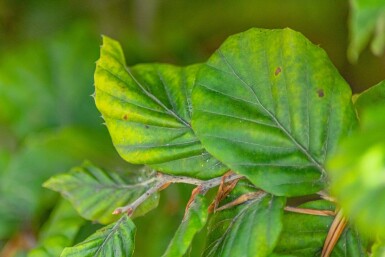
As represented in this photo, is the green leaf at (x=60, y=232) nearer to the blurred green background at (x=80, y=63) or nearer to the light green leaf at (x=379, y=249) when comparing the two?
the blurred green background at (x=80, y=63)

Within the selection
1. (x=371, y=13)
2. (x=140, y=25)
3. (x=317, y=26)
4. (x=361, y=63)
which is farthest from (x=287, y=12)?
(x=371, y=13)

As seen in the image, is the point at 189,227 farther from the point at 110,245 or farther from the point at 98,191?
the point at 98,191

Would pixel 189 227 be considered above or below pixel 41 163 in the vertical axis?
above

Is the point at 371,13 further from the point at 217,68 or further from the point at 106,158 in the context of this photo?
the point at 106,158

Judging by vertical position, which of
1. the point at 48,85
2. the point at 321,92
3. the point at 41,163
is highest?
the point at 321,92

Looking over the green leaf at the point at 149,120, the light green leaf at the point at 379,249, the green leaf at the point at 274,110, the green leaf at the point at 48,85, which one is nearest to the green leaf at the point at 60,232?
the green leaf at the point at 149,120

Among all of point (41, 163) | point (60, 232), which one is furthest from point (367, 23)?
point (41, 163)
